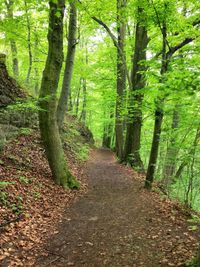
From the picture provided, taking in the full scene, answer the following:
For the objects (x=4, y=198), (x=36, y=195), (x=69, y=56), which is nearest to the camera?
(x=4, y=198)

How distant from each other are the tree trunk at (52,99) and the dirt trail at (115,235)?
1386 mm

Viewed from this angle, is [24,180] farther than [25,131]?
No

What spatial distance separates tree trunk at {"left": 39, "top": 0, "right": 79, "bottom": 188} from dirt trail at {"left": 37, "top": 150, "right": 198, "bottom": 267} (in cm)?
139

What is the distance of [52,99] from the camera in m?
7.88

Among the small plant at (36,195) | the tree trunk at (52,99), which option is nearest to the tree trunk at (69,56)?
the tree trunk at (52,99)

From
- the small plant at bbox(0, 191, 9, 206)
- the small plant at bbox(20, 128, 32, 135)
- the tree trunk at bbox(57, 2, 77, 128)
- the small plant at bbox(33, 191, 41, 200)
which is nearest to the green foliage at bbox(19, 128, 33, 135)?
the small plant at bbox(20, 128, 32, 135)

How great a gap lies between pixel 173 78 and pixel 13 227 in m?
4.57

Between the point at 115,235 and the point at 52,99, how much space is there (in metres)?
4.72

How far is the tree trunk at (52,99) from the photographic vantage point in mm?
7527

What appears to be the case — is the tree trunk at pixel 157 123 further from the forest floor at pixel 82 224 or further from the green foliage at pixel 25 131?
the green foliage at pixel 25 131

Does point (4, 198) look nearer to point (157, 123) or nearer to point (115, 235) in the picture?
point (115, 235)

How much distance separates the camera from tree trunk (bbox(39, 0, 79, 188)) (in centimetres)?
753

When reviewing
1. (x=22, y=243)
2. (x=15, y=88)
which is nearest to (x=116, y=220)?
(x=22, y=243)

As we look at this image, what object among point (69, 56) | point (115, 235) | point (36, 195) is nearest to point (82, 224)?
point (115, 235)
